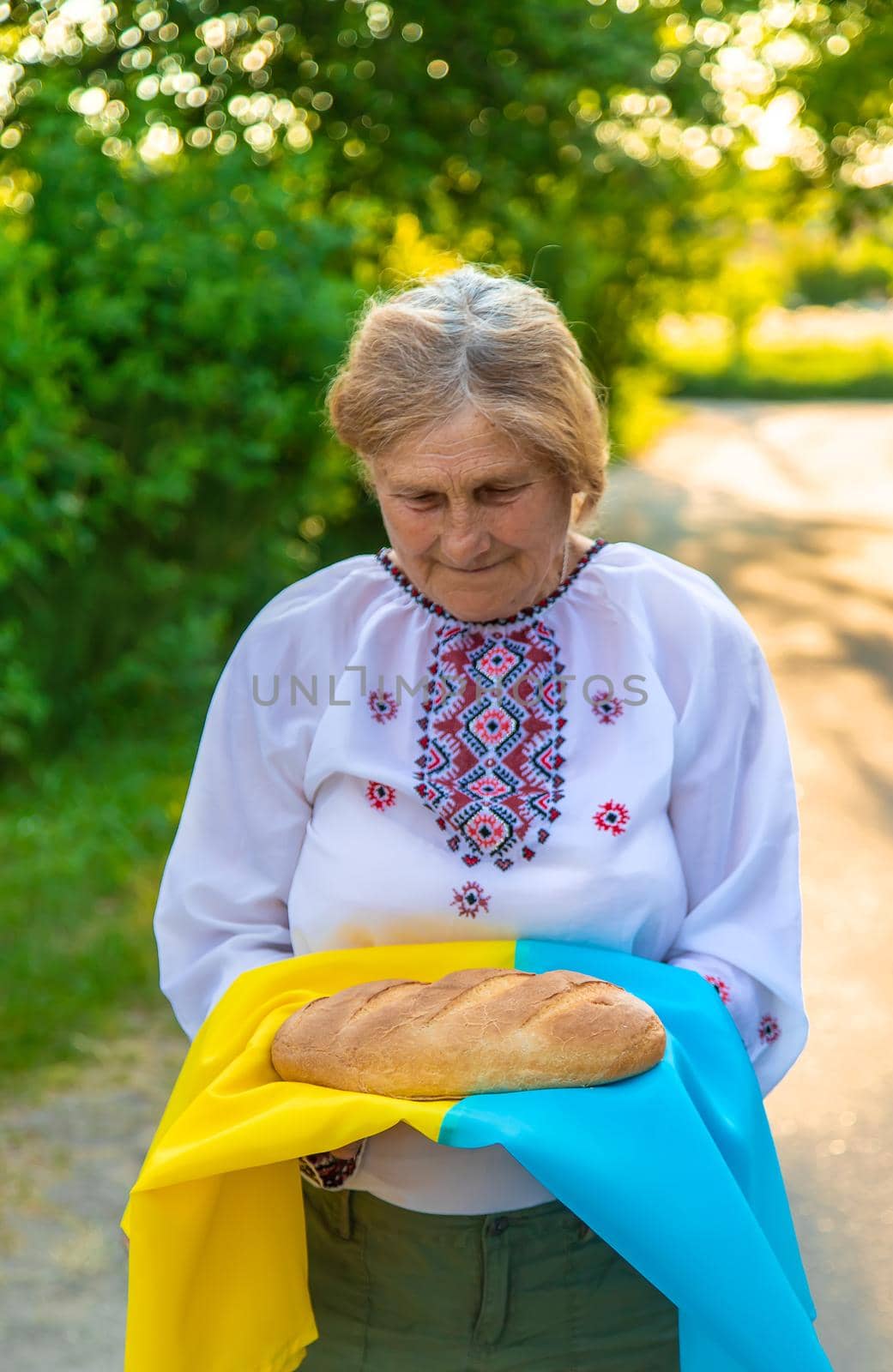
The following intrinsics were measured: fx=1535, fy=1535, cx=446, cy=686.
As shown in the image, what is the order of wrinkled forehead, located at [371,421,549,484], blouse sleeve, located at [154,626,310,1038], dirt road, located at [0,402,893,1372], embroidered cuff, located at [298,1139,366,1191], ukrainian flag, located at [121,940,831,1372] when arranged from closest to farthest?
1. ukrainian flag, located at [121,940,831,1372]
2. wrinkled forehead, located at [371,421,549,484]
3. embroidered cuff, located at [298,1139,366,1191]
4. blouse sleeve, located at [154,626,310,1038]
5. dirt road, located at [0,402,893,1372]

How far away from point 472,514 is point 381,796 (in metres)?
0.37

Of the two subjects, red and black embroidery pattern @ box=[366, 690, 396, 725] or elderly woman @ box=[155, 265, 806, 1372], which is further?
red and black embroidery pattern @ box=[366, 690, 396, 725]

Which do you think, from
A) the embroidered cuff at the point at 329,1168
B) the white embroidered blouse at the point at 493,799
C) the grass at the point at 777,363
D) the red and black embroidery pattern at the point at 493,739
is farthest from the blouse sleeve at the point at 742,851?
the grass at the point at 777,363

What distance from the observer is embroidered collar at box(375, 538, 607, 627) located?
6.42 feet

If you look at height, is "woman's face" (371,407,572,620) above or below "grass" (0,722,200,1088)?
above

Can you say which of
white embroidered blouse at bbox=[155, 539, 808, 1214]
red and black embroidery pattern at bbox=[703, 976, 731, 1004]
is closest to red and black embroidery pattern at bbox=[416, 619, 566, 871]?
white embroidered blouse at bbox=[155, 539, 808, 1214]

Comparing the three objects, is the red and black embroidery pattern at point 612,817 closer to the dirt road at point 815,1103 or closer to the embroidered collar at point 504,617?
the embroidered collar at point 504,617

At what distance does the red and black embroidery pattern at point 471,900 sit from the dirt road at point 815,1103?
631 mm

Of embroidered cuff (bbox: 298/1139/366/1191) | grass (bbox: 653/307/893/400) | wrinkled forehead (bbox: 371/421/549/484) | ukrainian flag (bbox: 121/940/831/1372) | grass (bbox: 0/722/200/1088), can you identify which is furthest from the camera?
grass (bbox: 653/307/893/400)

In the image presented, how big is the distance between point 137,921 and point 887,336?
3531 centimetres

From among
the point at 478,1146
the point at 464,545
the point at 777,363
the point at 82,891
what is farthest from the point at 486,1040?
the point at 777,363

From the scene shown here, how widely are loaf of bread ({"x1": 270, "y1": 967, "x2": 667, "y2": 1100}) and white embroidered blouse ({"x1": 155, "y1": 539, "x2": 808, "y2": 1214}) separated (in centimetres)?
17

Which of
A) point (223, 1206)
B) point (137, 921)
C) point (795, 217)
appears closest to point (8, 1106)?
point (137, 921)

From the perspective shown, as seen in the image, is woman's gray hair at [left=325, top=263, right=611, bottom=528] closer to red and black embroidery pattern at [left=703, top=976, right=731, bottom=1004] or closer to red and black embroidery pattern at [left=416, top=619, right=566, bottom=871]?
red and black embroidery pattern at [left=416, top=619, right=566, bottom=871]
